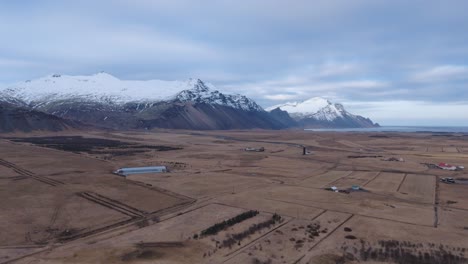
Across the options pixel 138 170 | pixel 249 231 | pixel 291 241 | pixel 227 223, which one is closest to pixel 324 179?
pixel 227 223

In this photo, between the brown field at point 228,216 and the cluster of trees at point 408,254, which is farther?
the brown field at point 228,216

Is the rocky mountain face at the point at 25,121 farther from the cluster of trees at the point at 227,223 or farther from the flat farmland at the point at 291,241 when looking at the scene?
the flat farmland at the point at 291,241

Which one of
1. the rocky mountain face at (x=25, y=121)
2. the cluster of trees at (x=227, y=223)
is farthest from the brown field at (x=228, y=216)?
the rocky mountain face at (x=25, y=121)

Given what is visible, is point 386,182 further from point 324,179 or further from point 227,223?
point 227,223

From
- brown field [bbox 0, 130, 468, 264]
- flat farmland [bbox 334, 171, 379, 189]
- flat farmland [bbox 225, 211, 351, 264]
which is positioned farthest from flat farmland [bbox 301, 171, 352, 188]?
flat farmland [bbox 225, 211, 351, 264]

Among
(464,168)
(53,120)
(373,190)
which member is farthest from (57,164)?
(53,120)

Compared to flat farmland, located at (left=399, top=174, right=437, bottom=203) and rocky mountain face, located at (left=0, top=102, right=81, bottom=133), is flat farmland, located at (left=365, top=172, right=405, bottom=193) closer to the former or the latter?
flat farmland, located at (left=399, top=174, right=437, bottom=203)
